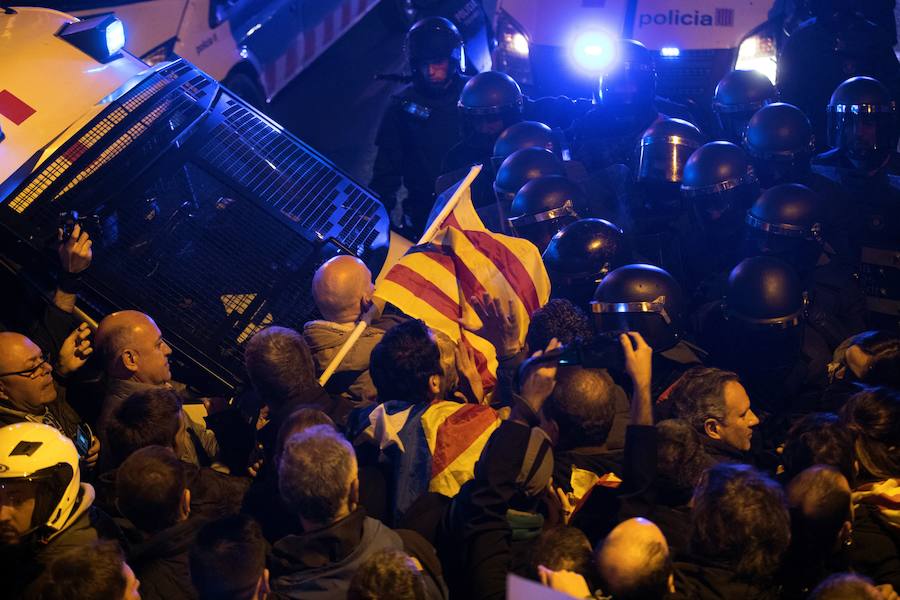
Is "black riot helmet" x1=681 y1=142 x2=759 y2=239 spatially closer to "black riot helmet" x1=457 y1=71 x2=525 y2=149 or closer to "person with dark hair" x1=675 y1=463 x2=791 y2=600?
"black riot helmet" x1=457 y1=71 x2=525 y2=149

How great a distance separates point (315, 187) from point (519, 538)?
2.53 m

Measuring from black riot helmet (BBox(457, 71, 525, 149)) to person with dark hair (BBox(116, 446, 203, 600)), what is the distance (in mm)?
3856

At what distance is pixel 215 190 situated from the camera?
16.0ft

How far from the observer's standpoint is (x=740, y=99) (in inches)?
264

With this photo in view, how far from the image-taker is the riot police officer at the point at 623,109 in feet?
21.8

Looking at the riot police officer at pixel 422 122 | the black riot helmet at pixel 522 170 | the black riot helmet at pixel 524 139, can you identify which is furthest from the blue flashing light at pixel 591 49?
the black riot helmet at pixel 522 170

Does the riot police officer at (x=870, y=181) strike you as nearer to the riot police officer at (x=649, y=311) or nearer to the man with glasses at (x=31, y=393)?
the riot police officer at (x=649, y=311)

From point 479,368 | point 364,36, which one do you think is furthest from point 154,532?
point 364,36

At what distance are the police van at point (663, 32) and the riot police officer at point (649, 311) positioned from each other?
139 inches

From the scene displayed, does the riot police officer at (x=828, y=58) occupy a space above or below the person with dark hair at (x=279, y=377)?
above

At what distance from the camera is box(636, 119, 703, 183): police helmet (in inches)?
235

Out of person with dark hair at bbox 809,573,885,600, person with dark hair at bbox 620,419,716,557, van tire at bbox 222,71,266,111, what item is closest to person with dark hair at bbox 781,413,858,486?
person with dark hair at bbox 620,419,716,557

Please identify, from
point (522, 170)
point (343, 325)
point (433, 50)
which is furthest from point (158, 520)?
point (433, 50)

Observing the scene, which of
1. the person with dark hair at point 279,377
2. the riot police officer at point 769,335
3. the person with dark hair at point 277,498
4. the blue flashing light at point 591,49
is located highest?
the blue flashing light at point 591,49
